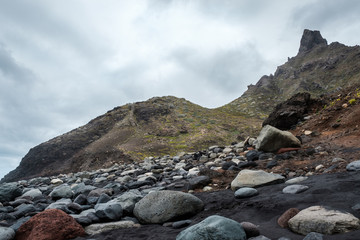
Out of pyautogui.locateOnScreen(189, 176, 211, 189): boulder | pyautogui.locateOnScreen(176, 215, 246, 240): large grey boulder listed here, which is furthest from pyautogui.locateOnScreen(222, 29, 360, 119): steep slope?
pyautogui.locateOnScreen(176, 215, 246, 240): large grey boulder

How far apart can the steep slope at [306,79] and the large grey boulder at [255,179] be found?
3057 centimetres

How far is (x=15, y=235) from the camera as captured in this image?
2904mm

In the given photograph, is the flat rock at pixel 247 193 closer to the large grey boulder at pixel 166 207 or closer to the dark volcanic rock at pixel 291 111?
the large grey boulder at pixel 166 207

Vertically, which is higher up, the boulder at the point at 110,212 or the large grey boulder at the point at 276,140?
the large grey boulder at the point at 276,140

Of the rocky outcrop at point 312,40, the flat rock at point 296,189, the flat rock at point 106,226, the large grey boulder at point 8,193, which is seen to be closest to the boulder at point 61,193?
the large grey boulder at point 8,193

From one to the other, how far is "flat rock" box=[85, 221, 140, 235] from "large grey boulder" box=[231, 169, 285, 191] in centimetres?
209

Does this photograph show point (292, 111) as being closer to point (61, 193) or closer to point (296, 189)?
point (296, 189)

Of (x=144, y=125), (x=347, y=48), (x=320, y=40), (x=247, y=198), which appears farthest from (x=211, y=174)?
(x=320, y=40)

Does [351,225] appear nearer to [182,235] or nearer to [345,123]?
[182,235]

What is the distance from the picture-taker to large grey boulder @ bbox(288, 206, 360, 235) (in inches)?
80.3

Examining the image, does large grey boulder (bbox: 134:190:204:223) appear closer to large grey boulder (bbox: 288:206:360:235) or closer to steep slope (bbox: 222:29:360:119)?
large grey boulder (bbox: 288:206:360:235)

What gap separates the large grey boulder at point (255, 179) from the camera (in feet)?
13.4

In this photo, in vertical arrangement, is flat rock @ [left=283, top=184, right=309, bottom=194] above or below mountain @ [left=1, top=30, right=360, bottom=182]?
below

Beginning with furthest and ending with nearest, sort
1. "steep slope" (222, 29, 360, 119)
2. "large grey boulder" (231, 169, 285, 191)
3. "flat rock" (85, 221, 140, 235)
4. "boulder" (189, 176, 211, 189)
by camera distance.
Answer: "steep slope" (222, 29, 360, 119) < "boulder" (189, 176, 211, 189) < "large grey boulder" (231, 169, 285, 191) < "flat rock" (85, 221, 140, 235)
